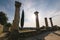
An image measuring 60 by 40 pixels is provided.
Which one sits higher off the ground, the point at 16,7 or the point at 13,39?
the point at 16,7

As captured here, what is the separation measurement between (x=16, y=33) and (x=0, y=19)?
733 inches

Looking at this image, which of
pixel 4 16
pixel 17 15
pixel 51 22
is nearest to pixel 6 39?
pixel 17 15

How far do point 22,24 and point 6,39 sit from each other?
17.9 metres

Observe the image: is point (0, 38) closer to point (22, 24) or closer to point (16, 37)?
point (16, 37)

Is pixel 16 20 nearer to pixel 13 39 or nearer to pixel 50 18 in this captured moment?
pixel 13 39

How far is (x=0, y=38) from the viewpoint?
30.4 feet

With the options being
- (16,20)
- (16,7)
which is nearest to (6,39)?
(16,20)

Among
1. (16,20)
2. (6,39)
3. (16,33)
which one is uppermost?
(16,20)

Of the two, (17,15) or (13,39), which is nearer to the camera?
(13,39)

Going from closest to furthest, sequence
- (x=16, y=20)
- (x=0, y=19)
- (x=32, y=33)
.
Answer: (x=16, y=20)
(x=32, y=33)
(x=0, y=19)

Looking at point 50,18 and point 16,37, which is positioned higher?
point 50,18

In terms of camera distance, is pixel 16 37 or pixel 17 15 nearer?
pixel 16 37

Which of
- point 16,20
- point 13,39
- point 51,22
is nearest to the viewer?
point 13,39

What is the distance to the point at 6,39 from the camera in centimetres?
891
